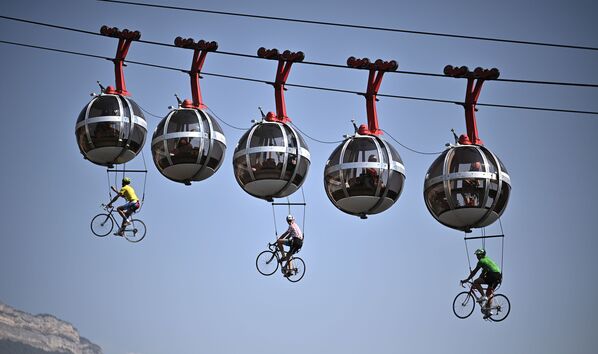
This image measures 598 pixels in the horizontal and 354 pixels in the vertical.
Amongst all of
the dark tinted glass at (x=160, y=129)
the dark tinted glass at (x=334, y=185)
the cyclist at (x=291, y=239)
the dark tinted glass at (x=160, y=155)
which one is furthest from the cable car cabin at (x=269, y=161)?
the cyclist at (x=291, y=239)

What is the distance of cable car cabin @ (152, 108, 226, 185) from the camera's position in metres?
24.5

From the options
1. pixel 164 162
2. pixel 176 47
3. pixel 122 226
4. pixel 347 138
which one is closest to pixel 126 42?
pixel 176 47

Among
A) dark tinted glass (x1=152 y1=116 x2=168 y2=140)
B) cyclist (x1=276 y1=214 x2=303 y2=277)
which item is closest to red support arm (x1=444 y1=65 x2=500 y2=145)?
dark tinted glass (x1=152 y1=116 x2=168 y2=140)

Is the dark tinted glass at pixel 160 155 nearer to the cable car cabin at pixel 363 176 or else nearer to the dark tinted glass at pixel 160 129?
the dark tinted glass at pixel 160 129

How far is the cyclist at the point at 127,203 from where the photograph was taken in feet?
107

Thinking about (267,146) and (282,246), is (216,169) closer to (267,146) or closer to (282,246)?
(267,146)

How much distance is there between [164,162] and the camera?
24.6 m

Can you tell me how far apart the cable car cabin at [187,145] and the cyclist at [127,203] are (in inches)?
311

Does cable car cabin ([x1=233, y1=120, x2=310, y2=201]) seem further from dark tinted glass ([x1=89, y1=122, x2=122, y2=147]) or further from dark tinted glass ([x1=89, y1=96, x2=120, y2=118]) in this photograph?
dark tinted glass ([x1=89, y1=96, x2=120, y2=118])

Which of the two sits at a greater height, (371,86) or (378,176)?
(371,86)

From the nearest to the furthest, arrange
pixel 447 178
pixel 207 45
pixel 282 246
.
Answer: pixel 447 178, pixel 207 45, pixel 282 246

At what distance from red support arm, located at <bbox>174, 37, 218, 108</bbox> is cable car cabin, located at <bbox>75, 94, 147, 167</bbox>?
144cm

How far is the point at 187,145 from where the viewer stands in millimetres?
24453

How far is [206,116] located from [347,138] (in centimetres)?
344
